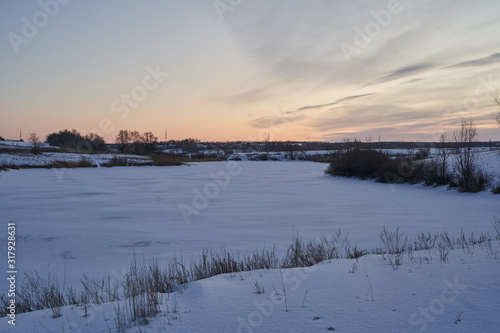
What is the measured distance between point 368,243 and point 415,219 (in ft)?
13.3

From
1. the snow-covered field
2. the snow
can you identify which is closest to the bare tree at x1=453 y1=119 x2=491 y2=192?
the snow-covered field

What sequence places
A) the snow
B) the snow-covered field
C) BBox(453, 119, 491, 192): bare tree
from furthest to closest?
BBox(453, 119, 491, 192): bare tree < the snow-covered field < the snow

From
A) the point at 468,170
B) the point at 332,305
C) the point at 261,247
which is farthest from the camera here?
the point at 468,170

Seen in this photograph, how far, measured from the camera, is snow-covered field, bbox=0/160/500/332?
301cm

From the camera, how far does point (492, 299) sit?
3102 mm

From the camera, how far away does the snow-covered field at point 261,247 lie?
301cm

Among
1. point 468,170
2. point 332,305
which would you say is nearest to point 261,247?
point 332,305

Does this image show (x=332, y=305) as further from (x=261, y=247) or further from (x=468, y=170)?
(x=468, y=170)

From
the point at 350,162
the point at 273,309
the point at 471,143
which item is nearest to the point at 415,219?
the point at 273,309

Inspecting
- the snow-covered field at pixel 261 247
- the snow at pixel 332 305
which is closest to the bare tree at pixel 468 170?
the snow-covered field at pixel 261 247

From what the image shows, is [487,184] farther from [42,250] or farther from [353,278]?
[42,250]

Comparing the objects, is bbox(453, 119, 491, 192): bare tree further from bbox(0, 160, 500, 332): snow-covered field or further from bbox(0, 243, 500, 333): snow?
bbox(0, 243, 500, 333): snow

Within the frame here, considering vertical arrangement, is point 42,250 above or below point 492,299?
below

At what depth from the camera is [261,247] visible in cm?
778
